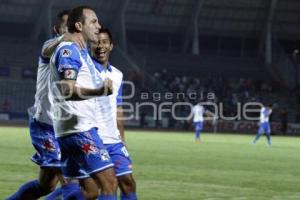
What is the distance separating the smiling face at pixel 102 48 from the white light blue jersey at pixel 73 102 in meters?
1.37

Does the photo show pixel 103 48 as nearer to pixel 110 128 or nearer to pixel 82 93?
pixel 110 128

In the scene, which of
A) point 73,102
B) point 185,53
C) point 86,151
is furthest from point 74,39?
point 185,53

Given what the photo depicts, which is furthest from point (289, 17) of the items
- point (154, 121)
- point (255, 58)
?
point (154, 121)

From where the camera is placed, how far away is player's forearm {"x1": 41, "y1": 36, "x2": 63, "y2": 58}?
29.7ft

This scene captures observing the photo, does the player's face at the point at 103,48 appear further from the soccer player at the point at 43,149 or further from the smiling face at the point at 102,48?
the soccer player at the point at 43,149

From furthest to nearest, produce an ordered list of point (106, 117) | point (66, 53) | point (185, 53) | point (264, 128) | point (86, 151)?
point (185, 53) < point (264, 128) < point (106, 117) < point (86, 151) < point (66, 53)

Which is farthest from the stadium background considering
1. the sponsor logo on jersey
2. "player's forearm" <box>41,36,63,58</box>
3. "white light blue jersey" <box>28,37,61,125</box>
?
the sponsor logo on jersey

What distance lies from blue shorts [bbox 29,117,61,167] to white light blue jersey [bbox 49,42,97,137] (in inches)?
61.0

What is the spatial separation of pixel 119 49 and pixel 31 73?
7.32 m

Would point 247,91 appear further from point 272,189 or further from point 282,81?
point 272,189

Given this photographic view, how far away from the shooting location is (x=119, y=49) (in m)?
65.9

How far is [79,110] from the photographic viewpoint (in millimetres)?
8859

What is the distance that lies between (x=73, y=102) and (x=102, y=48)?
1.69 metres

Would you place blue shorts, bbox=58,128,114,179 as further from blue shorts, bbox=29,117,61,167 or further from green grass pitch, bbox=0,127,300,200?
green grass pitch, bbox=0,127,300,200
